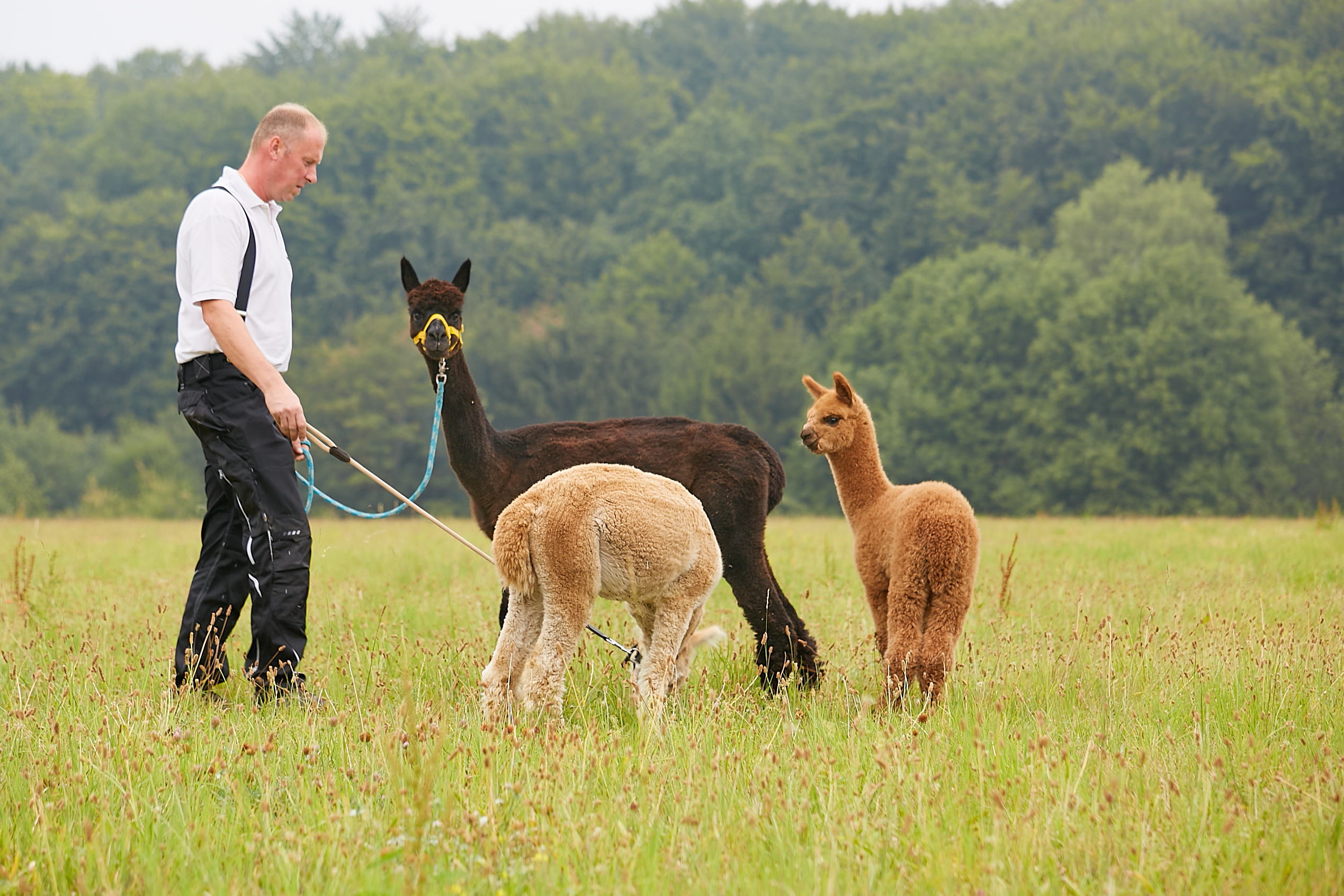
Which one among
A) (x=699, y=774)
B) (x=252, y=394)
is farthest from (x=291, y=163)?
(x=699, y=774)

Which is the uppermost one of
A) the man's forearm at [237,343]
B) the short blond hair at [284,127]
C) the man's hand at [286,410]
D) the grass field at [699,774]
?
the short blond hair at [284,127]

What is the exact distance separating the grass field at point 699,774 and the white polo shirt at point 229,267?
153 centimetres

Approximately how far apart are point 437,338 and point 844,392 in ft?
6.73

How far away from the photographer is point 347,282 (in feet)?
187

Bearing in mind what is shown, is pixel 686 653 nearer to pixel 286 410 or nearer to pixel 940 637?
pixel 940 637

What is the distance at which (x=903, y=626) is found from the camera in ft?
17.3

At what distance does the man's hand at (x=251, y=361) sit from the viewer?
4848 mm

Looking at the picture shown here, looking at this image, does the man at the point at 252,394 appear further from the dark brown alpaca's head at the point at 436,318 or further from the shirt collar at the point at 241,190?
the dark brown alpaca's head at the point at 436,318

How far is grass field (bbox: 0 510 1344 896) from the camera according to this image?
3.24m

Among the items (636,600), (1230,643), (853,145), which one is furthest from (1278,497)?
(636,600)

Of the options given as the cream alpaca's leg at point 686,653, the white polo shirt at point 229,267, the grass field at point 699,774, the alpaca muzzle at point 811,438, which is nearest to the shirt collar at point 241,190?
the white polo shirt at point 229,267

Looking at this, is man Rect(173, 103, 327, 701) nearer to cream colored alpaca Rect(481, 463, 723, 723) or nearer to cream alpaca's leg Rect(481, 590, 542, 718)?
cream alpaca's leg Rect(481, 590, 542, 718)

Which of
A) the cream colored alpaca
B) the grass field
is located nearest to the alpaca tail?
the cream colored alpaca

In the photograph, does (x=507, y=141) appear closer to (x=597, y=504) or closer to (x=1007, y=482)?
(x=1007, y=482)
